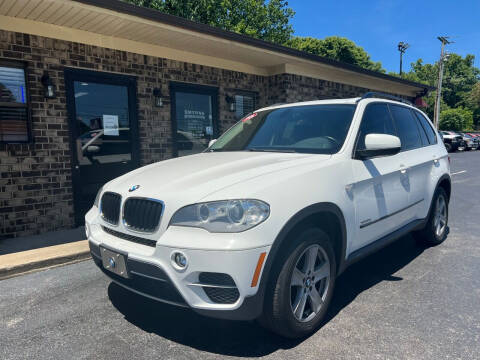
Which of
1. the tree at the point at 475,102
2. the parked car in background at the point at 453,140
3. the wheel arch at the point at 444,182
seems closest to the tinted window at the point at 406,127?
the wheel arch at the point at 444,182

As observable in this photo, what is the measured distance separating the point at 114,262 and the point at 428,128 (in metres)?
4.26

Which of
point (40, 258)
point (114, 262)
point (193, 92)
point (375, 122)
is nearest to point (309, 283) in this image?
point (114, 262)

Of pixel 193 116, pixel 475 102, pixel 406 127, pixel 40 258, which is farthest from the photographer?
pixel 475 102

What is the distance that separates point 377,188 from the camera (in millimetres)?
3236

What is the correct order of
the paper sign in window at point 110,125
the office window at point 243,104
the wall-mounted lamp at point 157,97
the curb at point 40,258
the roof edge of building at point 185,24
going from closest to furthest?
1. the curb at point 40,258
2. the roof edge of building at point 185,24
3. the paper sign in window at point 110,125
4. the wall-mounted lamp at point 157,97
5. the office window at point 243,104

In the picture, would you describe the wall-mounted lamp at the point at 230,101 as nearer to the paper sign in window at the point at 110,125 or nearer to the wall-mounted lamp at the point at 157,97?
the wall-mounted lamp at the point at 157,97

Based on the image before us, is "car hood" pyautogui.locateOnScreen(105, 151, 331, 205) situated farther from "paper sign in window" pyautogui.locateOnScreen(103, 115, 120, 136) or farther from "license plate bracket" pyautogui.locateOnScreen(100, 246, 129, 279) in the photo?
"paper sign in window" pyautogui.locateOnScreen(103, 115, 120, 136)

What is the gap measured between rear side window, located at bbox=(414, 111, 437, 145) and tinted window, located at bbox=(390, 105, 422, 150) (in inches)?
10.0

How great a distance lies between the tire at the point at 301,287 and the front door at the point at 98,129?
16.6 ft

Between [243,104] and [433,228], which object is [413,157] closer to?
[433,228]

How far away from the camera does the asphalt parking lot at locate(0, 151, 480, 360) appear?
2.50 metres

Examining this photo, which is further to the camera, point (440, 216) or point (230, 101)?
point (230, 101)

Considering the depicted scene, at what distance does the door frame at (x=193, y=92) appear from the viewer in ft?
25.5

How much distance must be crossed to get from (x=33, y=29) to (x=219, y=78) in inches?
158
